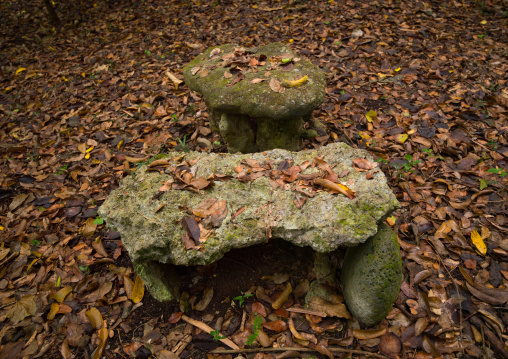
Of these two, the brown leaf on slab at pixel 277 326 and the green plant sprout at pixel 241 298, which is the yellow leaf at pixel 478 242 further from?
the green plant sprout at pixel 241 298

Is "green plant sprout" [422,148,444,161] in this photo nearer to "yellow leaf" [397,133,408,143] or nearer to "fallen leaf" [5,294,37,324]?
"yellow leaf" [397,133,408,143]

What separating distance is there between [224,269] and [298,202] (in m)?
0.90

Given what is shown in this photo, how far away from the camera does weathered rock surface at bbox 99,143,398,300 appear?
2.00m

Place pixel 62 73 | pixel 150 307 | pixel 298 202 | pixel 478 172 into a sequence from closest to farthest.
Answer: pixel 298 202 < pixel 150 307 < pixel 478 172 < pixel 62 73

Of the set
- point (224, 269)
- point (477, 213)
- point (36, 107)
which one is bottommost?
point (477, 213)

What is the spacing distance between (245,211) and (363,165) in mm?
944

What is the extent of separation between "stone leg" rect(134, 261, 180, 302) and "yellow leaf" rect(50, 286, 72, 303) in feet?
2.82

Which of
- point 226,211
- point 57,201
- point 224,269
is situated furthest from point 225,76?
point 57,201

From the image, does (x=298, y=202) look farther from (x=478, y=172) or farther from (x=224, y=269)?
(x=478, y=172)

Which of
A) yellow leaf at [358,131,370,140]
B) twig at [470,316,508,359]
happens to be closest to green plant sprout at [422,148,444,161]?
yellow leaf at [358,131,370,140]

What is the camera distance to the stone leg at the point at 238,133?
3.20 meters

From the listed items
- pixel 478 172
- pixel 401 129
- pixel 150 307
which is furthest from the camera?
pixel 401 129

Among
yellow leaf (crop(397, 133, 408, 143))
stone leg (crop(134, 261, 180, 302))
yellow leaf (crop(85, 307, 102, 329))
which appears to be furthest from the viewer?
yellow leaf (crop(397, 133, 408, 143))

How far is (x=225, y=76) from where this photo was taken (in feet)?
10.5
